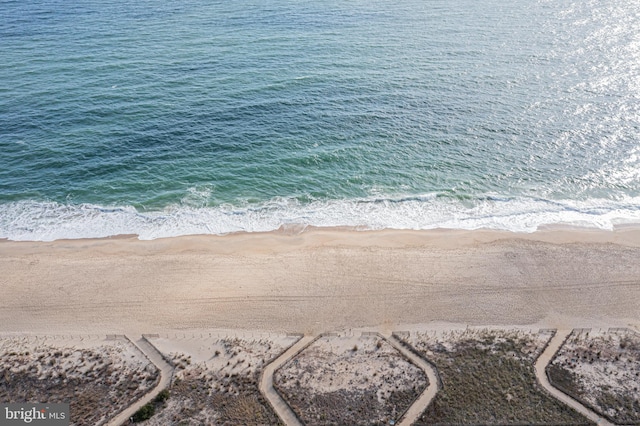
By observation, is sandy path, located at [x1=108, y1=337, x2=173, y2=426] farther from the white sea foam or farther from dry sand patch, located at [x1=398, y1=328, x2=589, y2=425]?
dry sand patch, located at [x1=398, y1=328, x2=589, y2=425]

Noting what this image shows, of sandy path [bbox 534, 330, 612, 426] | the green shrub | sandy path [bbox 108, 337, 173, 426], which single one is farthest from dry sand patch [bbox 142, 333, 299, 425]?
sandy path [bbox 534, 330, 612, 426]

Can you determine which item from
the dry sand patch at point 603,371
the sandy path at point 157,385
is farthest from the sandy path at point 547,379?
the sandy path at point 157,385

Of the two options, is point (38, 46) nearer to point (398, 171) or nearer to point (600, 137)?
point (398, 171)

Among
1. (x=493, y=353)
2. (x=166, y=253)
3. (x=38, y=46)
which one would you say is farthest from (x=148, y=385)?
(x=38, y=46)

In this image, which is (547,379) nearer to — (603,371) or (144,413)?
(603,371)

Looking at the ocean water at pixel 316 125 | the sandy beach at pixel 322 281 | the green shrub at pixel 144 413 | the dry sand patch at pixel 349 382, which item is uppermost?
the ocean water at pixel 316 125

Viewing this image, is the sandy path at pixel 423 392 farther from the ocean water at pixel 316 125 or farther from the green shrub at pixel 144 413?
the ocean water at pixel 316 125

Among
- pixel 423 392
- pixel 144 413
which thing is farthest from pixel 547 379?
pixel 144 413
